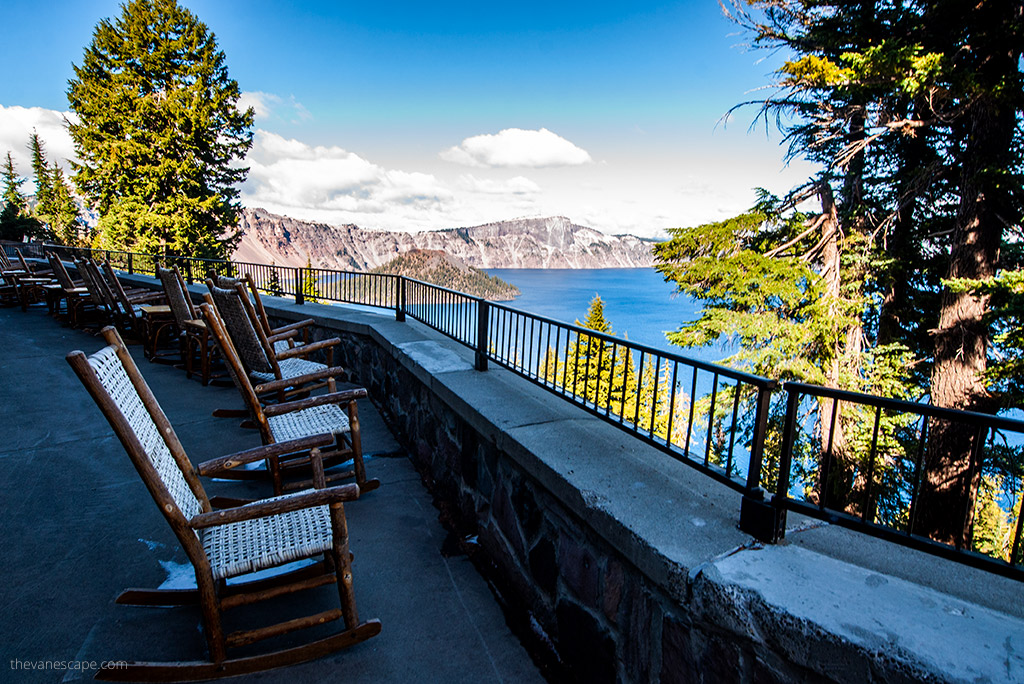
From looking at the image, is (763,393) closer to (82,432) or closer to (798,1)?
(82,432)

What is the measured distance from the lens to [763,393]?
5.48 ft

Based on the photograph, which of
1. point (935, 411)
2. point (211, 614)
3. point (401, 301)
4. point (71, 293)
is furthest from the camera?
point (71, 293)

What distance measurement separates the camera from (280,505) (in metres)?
2.01

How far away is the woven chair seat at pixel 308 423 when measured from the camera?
3.22 m

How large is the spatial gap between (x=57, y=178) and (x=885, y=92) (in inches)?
2570

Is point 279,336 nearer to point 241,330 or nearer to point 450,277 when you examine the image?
point 241,330

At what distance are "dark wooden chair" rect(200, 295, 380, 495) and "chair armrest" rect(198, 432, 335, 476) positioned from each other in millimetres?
493

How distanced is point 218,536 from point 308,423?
1.21 meters

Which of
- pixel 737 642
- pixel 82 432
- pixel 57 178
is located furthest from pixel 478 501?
pixel 57 178

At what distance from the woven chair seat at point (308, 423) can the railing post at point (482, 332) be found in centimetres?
105

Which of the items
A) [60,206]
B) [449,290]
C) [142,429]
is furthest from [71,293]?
[60,206]

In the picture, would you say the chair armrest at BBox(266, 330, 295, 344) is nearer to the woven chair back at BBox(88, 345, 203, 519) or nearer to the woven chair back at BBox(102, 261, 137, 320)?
the woven chair back at BBox(88, 345, 203, 519)

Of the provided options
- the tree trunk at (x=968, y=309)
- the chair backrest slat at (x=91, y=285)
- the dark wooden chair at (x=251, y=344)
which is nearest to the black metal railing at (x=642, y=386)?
the dark wooden chair at (x=251, y=344)

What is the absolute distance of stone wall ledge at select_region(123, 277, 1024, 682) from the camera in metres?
1.19
